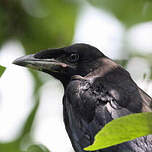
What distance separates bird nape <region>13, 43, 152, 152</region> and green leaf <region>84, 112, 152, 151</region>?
1543 mm

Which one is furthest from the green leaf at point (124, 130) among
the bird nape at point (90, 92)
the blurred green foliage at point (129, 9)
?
the blurred green foliage at point (129, 9)

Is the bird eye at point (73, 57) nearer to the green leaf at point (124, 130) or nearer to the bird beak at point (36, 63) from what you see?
the bird beak at point (36, 63)

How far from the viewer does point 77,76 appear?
14.1ft

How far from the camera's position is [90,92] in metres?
3.94

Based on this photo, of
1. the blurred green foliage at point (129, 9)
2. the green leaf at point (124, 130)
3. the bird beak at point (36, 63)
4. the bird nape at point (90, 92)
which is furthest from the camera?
the blurred green foliage at point (129, 9)

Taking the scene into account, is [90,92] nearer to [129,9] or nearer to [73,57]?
[73,57]

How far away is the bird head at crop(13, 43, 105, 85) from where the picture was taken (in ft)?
14.2

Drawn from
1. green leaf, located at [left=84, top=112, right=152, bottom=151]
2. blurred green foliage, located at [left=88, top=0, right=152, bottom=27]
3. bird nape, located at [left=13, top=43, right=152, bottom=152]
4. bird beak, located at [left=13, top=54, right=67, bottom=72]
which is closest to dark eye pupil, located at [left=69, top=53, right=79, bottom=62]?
bird nape, located at [left=13, top=43, right=152, bottom=152]

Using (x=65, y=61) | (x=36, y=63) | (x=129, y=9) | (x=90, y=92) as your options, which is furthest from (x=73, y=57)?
(x=129, y=9)

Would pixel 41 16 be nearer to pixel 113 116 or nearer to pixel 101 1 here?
pixel 101 1

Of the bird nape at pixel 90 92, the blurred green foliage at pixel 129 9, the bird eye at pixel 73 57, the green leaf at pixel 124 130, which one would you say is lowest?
the bird nape at pixel 90 92

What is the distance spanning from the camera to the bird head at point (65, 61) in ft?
14.2

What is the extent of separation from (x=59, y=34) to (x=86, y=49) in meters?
1.46

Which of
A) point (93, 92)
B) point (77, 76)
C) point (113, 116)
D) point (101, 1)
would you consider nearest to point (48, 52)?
point (77, 76)
